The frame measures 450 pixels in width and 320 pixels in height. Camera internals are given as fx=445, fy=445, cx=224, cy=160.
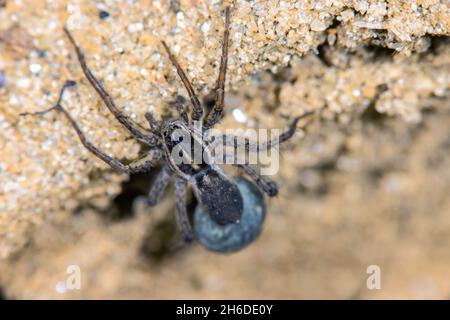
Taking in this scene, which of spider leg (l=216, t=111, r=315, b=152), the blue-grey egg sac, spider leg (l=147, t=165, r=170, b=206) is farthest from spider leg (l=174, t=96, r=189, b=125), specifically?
the blue-grey egg sac

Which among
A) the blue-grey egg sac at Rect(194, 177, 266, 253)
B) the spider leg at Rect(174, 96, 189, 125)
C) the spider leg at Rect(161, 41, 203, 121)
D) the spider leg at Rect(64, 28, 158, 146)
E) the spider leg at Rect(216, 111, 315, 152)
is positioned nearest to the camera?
the spider leg at Rect(64, 28, 158, 146)

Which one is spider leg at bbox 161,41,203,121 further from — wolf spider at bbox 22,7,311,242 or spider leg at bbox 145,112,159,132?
spider leg at bbox 145,112,159,132

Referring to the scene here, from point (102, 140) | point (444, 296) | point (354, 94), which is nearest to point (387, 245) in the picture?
point (444, 296)

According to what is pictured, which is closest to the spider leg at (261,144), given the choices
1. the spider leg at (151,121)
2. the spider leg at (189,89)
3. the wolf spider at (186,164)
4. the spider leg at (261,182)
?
the wolf spider at (186,164)

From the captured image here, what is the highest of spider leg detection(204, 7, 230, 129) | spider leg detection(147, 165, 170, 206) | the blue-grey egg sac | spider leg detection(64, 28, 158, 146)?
spider leg detection(204, 7, 230, 129)

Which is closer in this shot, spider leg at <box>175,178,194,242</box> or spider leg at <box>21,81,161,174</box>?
spider leg at <box>21,81,161,174</box>

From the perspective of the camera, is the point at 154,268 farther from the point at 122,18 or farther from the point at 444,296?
the point at 444,296

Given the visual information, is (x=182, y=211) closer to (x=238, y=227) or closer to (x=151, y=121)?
(x=238, y=227)

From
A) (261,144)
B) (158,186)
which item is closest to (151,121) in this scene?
(158,186)
